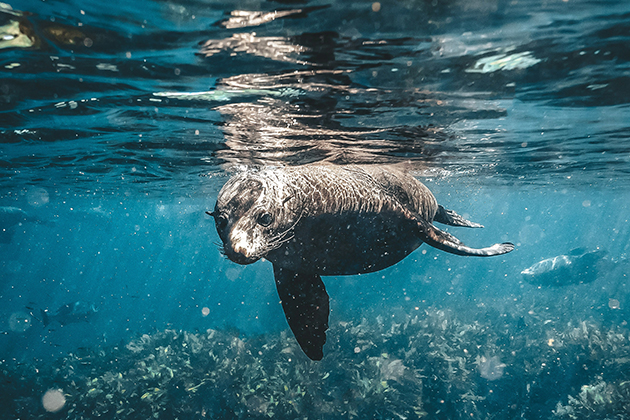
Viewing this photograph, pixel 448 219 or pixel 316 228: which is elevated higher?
pixel 316 228

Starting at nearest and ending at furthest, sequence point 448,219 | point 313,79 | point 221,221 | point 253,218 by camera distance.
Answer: point 253,218, point 221,221, point 313,79, point 448,219

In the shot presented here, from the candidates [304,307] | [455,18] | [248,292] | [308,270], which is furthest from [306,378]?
[248,292]

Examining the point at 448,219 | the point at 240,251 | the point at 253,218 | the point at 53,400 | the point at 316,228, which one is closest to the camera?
the point at 240,251

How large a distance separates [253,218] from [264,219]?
0.46 ft

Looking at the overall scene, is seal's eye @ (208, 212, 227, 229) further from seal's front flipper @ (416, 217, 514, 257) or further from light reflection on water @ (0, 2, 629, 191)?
seal's front flipper @ (416, 217, 514, 257)

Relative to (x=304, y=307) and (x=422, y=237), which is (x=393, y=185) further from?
(x=304, y=307)

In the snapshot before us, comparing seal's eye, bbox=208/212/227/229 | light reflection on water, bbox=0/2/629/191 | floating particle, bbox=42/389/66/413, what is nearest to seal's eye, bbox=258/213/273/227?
seal's eye, bbox=208/212/227/229

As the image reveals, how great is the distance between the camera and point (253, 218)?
4.29 metres

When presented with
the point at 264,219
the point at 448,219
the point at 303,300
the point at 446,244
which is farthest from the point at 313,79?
the point at 448,219

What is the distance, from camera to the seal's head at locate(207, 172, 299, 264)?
375cm

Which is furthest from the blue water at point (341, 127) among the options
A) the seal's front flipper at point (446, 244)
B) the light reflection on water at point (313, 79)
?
the seal's front flipper at point (446, 244)

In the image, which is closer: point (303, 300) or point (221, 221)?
point (221, 221)

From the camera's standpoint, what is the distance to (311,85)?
261 inches

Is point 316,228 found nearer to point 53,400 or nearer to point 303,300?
point 303,300
